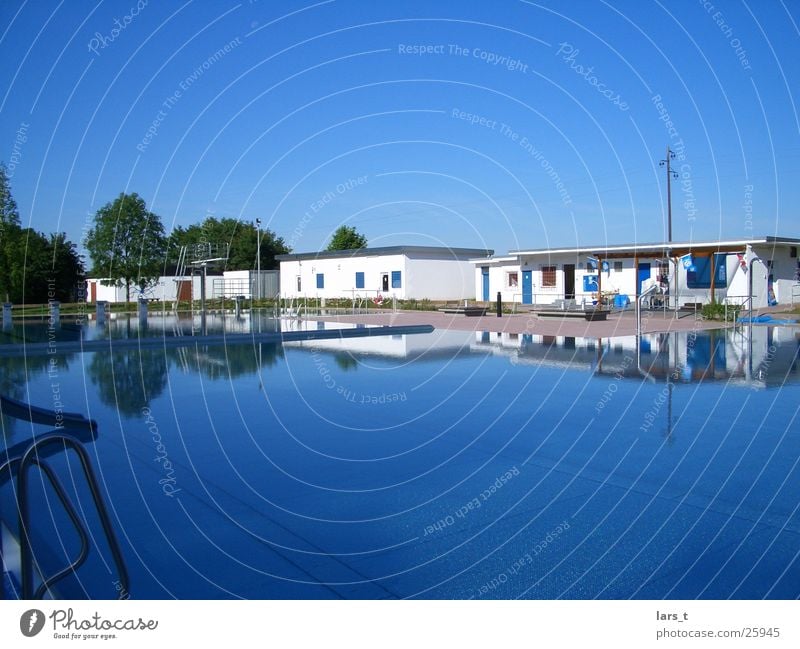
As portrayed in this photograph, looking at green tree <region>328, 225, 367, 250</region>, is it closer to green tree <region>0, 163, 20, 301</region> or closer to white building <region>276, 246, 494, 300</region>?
white building <region>276, 246, 494, 300</region>

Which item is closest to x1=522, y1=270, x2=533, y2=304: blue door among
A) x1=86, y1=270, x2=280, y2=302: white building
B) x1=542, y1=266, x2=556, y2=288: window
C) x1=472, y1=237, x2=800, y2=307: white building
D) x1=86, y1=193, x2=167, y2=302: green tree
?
x1=472, y1=237, x2=800, y2=307: white building

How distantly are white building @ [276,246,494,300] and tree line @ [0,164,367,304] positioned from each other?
256 inches

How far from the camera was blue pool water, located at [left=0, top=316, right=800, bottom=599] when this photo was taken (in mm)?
3318

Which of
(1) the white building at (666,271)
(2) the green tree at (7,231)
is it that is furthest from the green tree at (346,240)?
(2) the green tree at (7,231)

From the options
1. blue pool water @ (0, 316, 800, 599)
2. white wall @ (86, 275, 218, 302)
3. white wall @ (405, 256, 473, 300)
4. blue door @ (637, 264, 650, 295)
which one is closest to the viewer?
blue pool water @ (0, 316, 800, 599)

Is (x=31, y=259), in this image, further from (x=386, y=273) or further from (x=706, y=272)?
(x=706, y=272)

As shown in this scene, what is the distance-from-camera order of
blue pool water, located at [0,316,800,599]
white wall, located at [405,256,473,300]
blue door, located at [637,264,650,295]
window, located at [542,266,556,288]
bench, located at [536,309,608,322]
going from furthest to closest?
white wall, located at [405,256,473,300], window, located at [542,266,556,288], blue door, located at [637,264,650,295], bench, located at [536,309,608,322], blue pool water, located at [0,316,800,599]

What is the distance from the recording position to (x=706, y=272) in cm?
2600

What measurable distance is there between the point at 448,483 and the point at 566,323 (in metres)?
16.9

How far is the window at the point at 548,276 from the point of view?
3006 cm

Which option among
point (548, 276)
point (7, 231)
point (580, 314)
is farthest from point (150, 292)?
point (7, 231)

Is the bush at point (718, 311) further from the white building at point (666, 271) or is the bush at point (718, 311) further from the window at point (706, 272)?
the window at point (706, 272)

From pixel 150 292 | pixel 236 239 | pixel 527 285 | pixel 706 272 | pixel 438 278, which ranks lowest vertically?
pixel 527 285

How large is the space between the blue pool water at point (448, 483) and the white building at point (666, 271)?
15.3 meters
